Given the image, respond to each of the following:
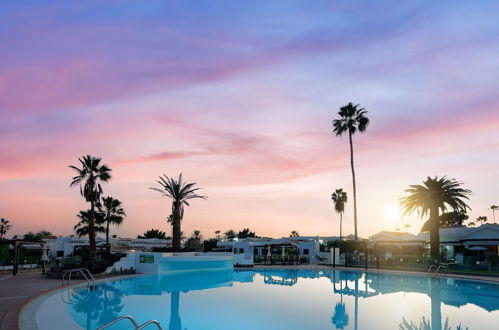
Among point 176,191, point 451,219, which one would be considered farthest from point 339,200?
point 176,191

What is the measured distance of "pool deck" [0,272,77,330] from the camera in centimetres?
1380

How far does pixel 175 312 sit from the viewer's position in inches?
739

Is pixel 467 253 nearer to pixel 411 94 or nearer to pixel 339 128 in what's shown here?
pixel 339 128

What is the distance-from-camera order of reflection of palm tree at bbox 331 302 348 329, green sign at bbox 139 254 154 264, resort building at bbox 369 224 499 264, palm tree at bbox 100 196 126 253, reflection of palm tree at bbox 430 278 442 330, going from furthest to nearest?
palm tree at bbox 100 196 126 253 < resort building at bbox 369 224 499 264 < green sign at bbox 139 254 154 264 < reflection of palm tree at bbox 430 278 442 330 < reflection of palm tree at bbox 331 302 348 329

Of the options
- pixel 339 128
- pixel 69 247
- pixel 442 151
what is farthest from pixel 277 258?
pixel 69 247

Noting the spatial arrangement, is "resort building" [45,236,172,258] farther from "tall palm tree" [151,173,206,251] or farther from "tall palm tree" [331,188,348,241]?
"tall palm tree" [331,188,348,241]

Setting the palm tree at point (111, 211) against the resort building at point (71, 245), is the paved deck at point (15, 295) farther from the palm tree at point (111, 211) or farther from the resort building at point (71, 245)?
the palm tree at point (111, 211)

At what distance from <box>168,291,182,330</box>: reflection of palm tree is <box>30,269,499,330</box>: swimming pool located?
0.11 feet

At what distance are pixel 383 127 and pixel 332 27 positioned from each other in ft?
38.7

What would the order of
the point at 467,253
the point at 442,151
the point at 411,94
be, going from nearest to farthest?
the point at 411,94
the point at 442,151
the point at 467,253

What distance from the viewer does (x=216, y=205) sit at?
182 feet

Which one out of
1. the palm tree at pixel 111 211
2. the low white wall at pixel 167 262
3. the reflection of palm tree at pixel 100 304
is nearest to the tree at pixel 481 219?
the low white wall at pixel 167 262

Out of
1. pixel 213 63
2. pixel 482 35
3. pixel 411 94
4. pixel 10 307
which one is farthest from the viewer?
pixel 411 94

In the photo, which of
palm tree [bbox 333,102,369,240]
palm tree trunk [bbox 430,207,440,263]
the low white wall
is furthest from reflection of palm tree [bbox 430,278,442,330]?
palm tree [bbox 333,102,369,240]
